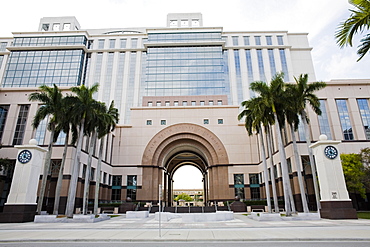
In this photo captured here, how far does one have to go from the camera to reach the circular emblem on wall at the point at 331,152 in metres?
22.0

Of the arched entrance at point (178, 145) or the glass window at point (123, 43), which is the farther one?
the glass window at point (123, 43)

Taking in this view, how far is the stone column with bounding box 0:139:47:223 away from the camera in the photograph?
22.0 meters

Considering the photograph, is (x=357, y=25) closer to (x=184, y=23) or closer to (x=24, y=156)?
(x=24, y=156)

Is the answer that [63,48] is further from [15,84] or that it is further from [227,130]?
[227,130]

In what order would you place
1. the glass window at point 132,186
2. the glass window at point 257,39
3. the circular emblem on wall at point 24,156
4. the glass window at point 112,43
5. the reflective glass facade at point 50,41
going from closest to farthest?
the circular emblem on wall at point 24,156 → the glass window at point 132,186 → the reflective glass facade at point 50,41 → the glass window at point 257,39 → the glass window at point 112,43

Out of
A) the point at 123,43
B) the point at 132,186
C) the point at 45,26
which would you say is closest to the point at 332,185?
the point at 132,186

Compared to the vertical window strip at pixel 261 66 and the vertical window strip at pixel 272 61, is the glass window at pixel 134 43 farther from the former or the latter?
the vertical window strip at pixel 272 61

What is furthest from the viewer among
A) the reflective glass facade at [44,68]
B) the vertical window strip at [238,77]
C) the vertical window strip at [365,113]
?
the vertical window strip at [238,77]

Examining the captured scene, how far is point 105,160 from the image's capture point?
45.1 m

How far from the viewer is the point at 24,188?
22.7 meters

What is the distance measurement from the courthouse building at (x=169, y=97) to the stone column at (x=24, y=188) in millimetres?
9080

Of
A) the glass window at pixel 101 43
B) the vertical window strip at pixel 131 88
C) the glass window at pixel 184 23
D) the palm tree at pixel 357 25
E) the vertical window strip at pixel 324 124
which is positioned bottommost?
the palm tree at pixel 357 25

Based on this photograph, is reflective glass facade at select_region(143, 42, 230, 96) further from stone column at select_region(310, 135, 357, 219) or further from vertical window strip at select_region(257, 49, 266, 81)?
stone column at select_region(310, 135, 357, 219)

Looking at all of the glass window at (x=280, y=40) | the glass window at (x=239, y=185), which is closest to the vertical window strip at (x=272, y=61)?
the glass window at (x=280, y=40)
